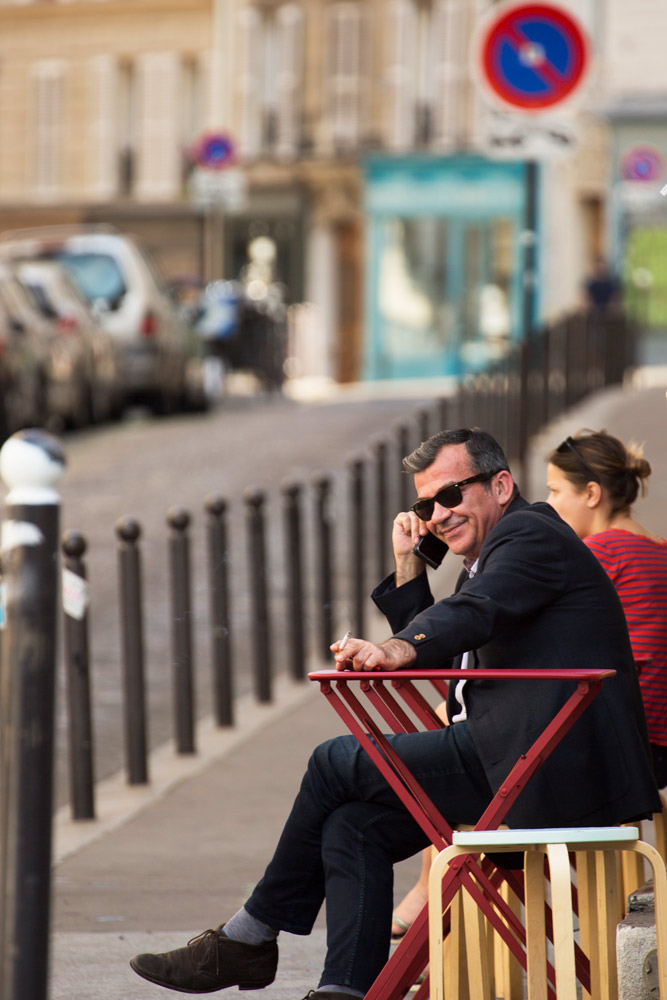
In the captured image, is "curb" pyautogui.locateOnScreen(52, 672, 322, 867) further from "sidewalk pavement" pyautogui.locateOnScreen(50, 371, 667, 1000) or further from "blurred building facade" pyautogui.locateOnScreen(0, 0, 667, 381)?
"blurred building facade" pyautogui.locateOnScreen(0, 0, 667, 381)

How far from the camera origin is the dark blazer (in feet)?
13.7

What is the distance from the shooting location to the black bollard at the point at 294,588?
9992 mm

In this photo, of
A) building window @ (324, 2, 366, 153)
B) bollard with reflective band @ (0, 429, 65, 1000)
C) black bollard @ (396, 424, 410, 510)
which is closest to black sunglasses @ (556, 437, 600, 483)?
bollard with reflective band @ (0, 429, 65, 1000)

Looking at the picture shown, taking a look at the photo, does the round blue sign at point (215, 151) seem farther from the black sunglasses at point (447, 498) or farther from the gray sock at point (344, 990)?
the gray sock at point (344, 990)

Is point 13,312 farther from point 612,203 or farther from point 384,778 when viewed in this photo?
point 612,203

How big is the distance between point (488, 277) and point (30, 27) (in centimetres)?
1446

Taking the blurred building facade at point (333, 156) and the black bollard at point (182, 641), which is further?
the blurred building facade at point (333, 156)

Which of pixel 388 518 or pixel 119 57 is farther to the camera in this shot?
pixel 119 57

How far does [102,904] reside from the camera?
19.6 feet

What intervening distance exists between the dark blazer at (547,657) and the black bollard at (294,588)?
5634 millimetres

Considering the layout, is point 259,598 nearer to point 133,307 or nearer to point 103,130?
point 133,307

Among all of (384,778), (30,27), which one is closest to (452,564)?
(384,778)

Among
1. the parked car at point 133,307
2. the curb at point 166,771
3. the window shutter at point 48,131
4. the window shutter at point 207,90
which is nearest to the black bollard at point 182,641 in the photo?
the curb at point 166,771

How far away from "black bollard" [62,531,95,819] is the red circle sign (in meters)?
4.20
